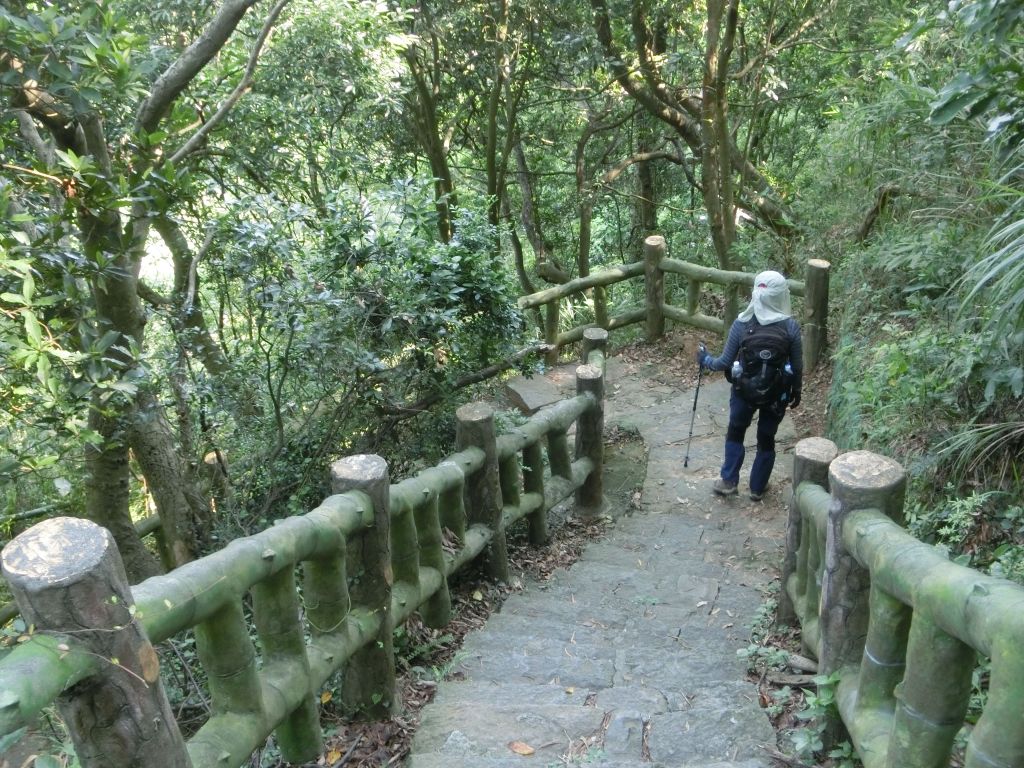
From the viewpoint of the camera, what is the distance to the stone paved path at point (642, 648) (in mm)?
3305

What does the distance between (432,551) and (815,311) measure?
5.19m

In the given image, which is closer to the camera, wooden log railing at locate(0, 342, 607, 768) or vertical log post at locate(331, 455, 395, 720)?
wooden log railing at locate(0, 342, 607, 768)

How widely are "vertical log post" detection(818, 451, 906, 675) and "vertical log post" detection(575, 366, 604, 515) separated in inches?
136

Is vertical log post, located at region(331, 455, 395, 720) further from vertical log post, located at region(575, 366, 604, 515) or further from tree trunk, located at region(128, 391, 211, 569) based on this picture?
vertical log post, located at region(575, 366, 604, 515)

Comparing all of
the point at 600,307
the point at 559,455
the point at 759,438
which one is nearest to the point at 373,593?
the point at 559,455

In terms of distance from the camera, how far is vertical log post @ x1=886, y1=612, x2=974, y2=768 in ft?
7.15

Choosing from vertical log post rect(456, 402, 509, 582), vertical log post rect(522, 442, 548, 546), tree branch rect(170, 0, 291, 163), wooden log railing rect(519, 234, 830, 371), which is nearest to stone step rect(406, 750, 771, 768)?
vertical log post rect(456, 402, 509, 582)

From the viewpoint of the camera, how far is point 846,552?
9.65ft

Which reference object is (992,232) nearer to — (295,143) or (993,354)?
(993,354)

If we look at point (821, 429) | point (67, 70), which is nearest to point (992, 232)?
point (821, 429)

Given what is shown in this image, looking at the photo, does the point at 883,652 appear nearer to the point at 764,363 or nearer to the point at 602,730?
the point at 602,730

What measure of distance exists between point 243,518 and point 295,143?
12.1ft

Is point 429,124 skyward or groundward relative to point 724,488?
skyward

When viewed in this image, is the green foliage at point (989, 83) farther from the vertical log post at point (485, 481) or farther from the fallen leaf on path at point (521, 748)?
the fallen leaf on path at point (521, 748)
